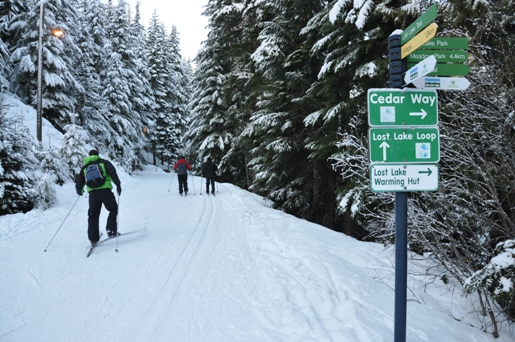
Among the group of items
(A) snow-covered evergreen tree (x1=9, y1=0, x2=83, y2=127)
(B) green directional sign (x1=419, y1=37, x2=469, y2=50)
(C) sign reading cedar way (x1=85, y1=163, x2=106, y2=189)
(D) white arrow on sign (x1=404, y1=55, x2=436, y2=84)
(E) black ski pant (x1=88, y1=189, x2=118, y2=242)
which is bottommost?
(E) black ski pant (x1=88, y1=189, x2=118, y2=242)

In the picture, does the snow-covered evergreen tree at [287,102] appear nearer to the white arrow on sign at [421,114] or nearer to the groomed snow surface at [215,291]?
the groomed snow surface at [215,291]

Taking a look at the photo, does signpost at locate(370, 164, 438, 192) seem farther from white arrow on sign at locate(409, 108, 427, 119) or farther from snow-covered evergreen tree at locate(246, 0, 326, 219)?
snow-covered evergreen tree at locate(246, 0, 326, 219)

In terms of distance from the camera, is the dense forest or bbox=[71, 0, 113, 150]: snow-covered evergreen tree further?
bbox=[71, 0, 113, 150]: snow-covered evergreen tree

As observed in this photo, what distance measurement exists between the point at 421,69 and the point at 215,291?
3785 millimetres

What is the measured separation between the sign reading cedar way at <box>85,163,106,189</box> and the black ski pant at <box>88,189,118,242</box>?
179mm

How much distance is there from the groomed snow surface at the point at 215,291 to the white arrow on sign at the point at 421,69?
2667 mm

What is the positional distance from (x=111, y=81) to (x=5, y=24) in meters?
7.50

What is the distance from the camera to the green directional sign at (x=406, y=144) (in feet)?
8.11

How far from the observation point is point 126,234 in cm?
734

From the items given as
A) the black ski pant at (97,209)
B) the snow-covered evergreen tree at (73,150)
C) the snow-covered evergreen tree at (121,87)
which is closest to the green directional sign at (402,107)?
the black ski pant at (97,209)

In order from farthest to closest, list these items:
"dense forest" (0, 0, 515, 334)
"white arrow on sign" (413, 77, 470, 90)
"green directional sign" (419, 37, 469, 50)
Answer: "dense forest" (0, 0, 515, 334) → "green directional sign" (419, 37, 469, 50) → "white arrow on sign" (413, 77, 470, 90)

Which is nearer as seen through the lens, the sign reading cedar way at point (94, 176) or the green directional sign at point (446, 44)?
the green directional sign at point (446, 44)

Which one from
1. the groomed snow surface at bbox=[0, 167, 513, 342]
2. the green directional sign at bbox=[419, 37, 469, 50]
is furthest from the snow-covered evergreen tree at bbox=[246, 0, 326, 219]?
the green directional sign at bbox=[419, 37, 469, 50]

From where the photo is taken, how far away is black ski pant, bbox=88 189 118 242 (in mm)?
6246
